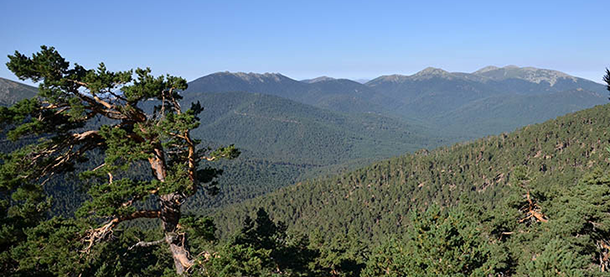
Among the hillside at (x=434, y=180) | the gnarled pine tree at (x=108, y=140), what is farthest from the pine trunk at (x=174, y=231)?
the hillside at (x=434, y=180)

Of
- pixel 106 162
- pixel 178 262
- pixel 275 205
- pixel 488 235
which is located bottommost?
pixel 275 205

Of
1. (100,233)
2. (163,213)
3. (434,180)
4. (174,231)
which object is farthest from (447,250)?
(434,180)

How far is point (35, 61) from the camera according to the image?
13852mm

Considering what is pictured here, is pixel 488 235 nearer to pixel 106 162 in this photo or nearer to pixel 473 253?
pixel 473 253

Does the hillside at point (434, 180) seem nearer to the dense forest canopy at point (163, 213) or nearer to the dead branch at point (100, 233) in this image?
the dense forest canopy at point (163, 213)

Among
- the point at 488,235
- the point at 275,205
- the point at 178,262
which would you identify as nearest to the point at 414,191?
the point at 275,205

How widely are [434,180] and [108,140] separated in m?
151

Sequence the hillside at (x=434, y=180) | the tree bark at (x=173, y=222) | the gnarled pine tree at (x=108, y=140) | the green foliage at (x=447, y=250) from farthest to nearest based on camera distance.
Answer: the hillside at (x=434, y=180) → the green foliage at (x=447, y=250) → the tree bark at (x=173, y=222) → the gnarled pine tree at (x=108, y=140)

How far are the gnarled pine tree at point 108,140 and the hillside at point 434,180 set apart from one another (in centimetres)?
11047

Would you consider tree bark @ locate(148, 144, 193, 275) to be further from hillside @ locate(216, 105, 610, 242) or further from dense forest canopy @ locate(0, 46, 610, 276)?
hillside @ locate(216, 105, 610, 242)

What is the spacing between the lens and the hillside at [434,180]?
129500mm

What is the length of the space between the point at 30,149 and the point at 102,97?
312cm

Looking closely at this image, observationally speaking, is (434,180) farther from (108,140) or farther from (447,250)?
(108,140)

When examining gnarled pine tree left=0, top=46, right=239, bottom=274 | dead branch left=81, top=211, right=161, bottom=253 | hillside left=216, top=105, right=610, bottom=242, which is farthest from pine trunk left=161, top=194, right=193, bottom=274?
hillside left=216, top=105, right=610, bottom=242
